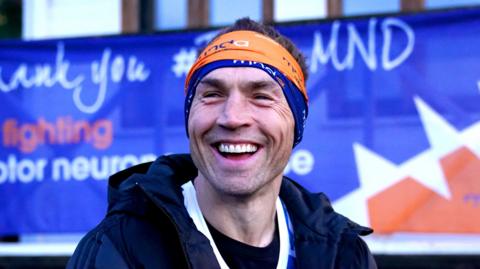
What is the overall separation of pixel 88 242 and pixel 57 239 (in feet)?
13.4

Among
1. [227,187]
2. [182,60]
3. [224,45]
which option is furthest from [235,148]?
[182,60]

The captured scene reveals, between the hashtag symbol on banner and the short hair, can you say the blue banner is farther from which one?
the short hair

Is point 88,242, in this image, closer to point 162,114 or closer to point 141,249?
point 141,249

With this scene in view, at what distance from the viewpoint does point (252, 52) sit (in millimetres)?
2391

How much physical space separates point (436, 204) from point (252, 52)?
2.94 meters

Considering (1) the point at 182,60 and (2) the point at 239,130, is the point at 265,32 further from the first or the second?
(1) the point at 182,60

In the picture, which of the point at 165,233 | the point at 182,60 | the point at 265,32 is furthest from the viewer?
the point at 182,60

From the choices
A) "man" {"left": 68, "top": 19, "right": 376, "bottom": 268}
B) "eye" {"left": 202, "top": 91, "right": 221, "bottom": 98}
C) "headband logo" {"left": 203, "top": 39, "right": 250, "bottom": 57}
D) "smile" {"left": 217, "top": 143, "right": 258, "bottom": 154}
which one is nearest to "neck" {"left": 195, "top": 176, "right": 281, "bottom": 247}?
"man" {"left": 68, "top": 19, "right": 376, "bottom": 268}

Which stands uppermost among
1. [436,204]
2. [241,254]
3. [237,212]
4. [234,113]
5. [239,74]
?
[239,74]

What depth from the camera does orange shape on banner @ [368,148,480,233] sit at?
16.1 feet

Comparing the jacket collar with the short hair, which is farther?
the short hair

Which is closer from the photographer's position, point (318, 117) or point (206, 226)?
point (206, 226)

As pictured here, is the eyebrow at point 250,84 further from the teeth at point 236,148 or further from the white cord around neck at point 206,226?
the white cord around neck at point 206,226

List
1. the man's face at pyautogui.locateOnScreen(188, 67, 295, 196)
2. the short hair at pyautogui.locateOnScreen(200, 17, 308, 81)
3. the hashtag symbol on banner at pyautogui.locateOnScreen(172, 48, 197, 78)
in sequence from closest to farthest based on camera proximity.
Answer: the man's face at pyautogui.locateOnScreen(188, 67, 295, 196), the short hair at pyautogui.locateOnScreen(200, 17, 308, 81), the hashtag symbol on banner at pyautogui.locateOnScreen(172, 48, 197, 78)
